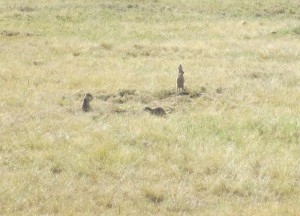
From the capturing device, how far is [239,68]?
18.9 meters

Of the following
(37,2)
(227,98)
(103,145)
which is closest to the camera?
(103,145)

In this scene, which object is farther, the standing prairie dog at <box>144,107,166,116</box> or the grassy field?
the standing prairie dog at <box>144,107,166,116</box>

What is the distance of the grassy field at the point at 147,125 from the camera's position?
784 centimetres

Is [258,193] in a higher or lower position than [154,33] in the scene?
lower

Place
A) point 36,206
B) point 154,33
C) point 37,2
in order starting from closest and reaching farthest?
1. point 36,206
2. point 154,33
3. point 37,2

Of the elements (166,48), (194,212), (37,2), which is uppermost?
(37,2)

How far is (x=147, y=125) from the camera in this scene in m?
11.4

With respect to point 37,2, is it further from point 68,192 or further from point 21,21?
point 68,192

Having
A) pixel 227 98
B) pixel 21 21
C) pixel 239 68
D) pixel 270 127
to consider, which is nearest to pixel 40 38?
pixel 21 21

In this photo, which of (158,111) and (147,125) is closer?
(147,125)

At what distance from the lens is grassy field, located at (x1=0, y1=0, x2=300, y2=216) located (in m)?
7.84

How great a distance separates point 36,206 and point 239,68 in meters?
13.0

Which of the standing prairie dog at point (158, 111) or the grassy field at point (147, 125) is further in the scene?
the standing prairie dog at point (158, 111)

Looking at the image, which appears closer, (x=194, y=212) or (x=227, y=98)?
(x=194, y=212)
